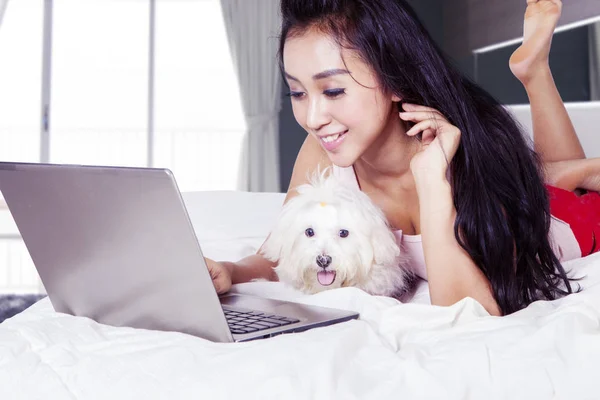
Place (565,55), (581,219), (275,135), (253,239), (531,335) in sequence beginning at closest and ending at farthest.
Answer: (531,335) < (581,219) < (253,239) < (565,55) < (275,135)

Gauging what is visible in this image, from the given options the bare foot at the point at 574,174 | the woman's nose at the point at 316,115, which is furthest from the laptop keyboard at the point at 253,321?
the bare foot at the point at 574,174

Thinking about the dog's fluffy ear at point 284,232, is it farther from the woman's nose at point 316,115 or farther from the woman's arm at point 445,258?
the woman's arm at point 445,258

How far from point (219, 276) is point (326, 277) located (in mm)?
238

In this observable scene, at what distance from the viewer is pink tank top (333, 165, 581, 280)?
4.99 ft

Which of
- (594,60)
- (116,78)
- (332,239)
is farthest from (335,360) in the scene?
(116,78)

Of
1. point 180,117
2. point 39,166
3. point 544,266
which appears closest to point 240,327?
point 39,166

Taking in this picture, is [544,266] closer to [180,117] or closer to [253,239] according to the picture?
[253,239]

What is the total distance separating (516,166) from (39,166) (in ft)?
3.25

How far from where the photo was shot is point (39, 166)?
3.01 ft

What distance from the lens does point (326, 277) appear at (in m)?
1.40

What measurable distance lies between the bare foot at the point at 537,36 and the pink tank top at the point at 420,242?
65 centimetres

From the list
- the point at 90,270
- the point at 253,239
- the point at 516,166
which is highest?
the point at 516,166

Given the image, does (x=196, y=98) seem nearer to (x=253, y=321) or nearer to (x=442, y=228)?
(x=442, y=228)

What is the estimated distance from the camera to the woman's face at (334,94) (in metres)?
1.32
